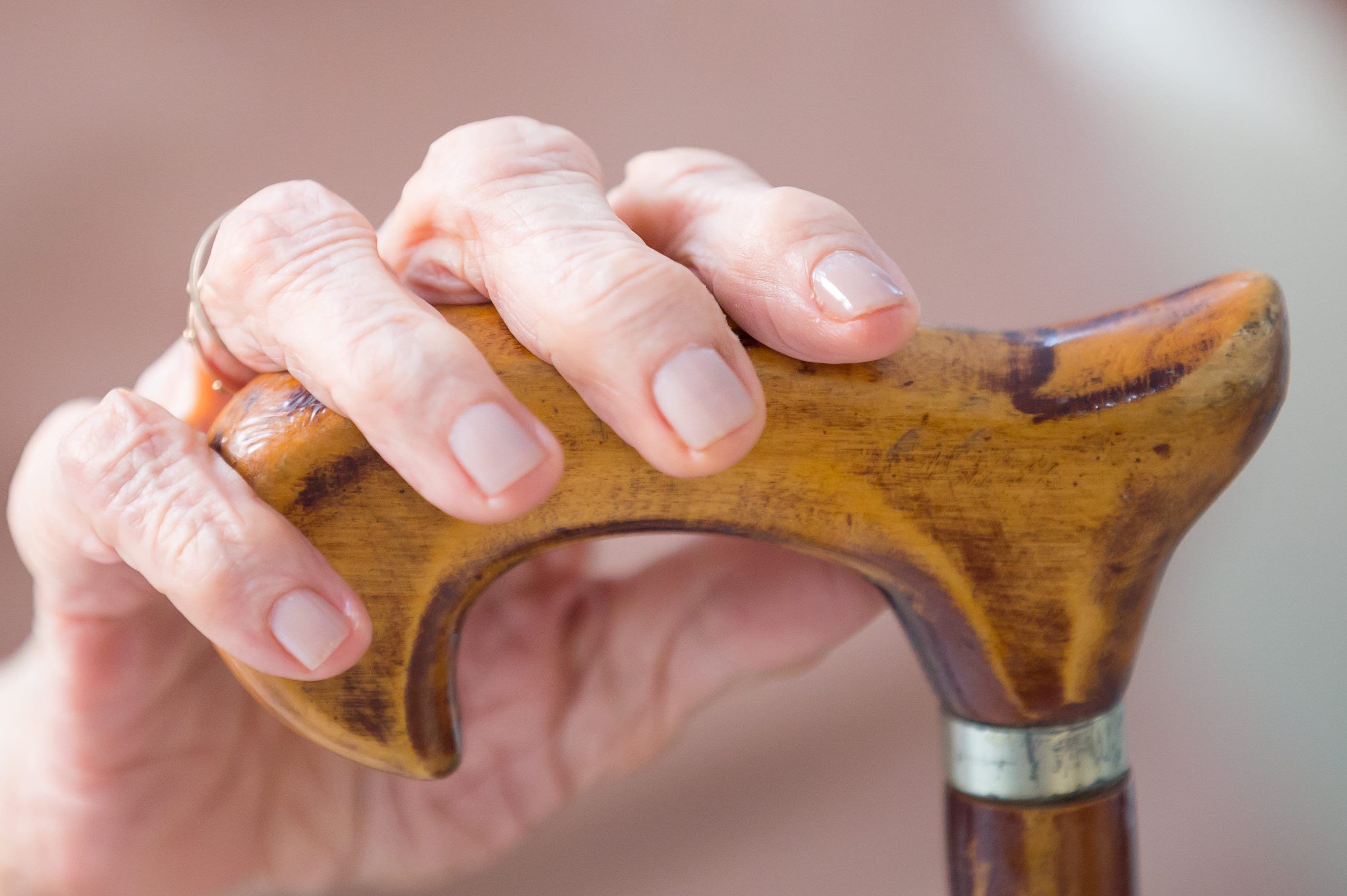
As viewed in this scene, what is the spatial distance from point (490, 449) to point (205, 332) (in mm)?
130

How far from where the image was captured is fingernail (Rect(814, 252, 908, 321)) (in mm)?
217

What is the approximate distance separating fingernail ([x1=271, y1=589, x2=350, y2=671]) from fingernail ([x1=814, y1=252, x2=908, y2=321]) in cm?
13

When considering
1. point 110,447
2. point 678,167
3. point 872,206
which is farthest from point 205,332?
point 872,206

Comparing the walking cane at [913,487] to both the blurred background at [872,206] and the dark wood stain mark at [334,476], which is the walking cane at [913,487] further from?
the blurred background at [872,206]

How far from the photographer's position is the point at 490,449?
0.20 meters

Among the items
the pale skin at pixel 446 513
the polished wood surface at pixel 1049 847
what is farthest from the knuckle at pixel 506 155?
the polished wood surface at pixel 1049 847

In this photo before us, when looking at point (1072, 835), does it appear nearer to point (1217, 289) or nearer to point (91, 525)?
point (1217, 289)

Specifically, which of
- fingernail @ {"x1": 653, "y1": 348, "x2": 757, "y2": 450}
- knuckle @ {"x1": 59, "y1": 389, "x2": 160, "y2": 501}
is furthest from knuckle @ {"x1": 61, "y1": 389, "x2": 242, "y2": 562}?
fingernail @ {"x1": 653, "y1": 348, "x2": 757, "y2": 450}

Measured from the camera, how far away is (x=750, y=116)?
551 mm

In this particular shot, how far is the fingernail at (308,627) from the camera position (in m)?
0.22

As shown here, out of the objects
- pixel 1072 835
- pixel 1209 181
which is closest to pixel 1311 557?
pixel 1209 181

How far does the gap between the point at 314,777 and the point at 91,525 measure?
0.21 metres

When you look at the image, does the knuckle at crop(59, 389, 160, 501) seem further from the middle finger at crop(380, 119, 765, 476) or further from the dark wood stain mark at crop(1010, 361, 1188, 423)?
the dark wood stain mark at crop(1010, 361, 1188, 423)

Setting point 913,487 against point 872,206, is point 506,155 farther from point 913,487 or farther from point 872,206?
point 872,206
